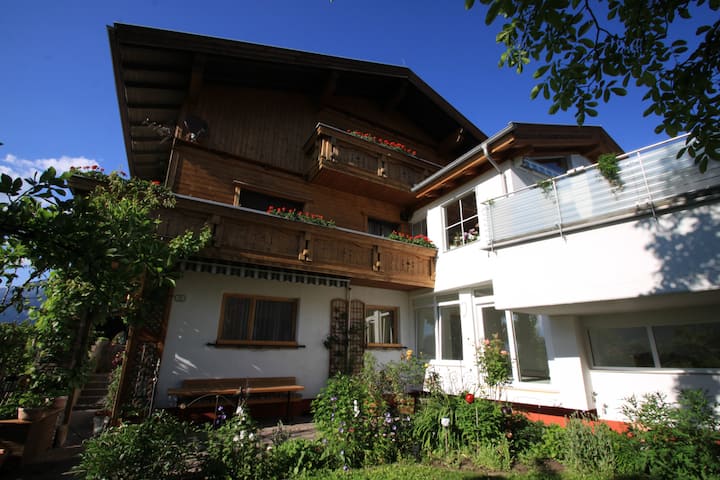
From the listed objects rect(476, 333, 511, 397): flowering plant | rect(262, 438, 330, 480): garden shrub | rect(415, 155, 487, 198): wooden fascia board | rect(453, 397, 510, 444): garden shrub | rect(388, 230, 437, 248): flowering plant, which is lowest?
rect(262, 438, 330, 480): garden shrub

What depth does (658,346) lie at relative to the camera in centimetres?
682

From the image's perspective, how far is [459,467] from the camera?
553cm

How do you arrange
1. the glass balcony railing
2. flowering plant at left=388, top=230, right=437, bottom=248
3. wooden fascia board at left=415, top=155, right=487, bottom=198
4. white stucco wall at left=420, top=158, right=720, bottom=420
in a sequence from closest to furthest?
white stucco wall at left=420, top=158, right=720, bottom=420 < the glass balcony railing < wooden fascia board at left=415, top=155, right=487, bottom=198 < flowering plant at left=388, top=230, right=437, bottom=248

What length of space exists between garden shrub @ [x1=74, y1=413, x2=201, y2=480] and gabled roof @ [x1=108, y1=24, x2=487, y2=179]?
8708 millimetres

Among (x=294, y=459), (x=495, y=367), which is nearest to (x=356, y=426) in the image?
(x=294, y=459)

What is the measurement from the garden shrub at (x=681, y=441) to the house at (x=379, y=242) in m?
1.37

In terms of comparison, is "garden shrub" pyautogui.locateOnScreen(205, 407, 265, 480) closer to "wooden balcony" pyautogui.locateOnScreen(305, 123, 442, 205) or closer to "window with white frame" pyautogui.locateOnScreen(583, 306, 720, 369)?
"window with white frame" pyautogui.locateOnScreen(583, 306, 720, 369)

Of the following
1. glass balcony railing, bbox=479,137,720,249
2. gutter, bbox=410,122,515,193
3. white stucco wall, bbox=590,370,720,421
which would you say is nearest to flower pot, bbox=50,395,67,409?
glass balcony railing, bbox=479,137,720,249

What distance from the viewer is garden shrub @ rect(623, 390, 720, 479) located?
4.62 m

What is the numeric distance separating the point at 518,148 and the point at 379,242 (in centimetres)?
475

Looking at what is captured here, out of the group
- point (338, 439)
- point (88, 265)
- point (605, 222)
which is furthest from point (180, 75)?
point (605, 222)

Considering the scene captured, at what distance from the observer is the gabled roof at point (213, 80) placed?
955 cm

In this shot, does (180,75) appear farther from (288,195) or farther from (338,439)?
(338,439)

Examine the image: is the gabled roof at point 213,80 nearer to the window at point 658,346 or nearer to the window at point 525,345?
the window at point 525,345
